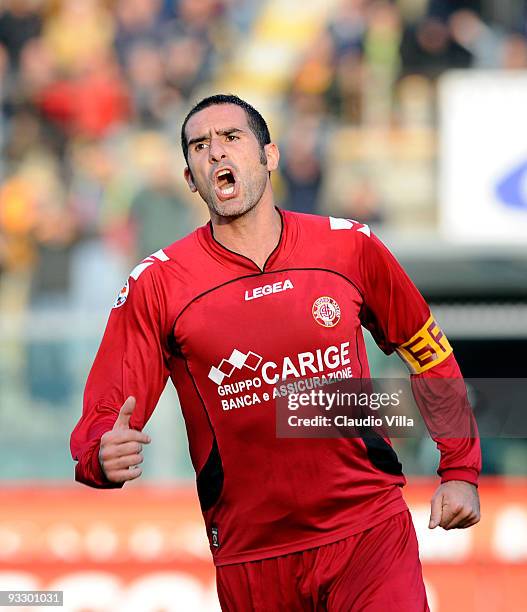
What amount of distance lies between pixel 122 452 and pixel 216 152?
111cm

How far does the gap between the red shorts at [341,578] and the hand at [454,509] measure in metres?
0.18

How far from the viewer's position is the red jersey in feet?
13.0

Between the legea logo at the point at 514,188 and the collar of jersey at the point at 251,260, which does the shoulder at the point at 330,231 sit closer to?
the collar of jersey at the point at 251,260

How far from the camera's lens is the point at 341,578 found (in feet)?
12.9

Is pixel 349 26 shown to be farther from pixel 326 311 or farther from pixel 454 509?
pixel 454 509

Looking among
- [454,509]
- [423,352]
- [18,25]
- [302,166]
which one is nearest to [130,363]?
[423,352]

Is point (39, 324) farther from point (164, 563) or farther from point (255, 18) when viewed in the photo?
point (255, 18)

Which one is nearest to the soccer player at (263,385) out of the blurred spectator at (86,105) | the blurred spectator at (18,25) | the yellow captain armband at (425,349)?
the yellow captain armband at (425,349)

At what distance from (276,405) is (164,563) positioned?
11.5ft

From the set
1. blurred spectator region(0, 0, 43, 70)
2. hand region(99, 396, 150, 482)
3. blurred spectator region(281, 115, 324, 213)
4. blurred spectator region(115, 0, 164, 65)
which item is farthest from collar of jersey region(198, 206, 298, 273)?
blurred spectator region(0, 0, 43, 70)

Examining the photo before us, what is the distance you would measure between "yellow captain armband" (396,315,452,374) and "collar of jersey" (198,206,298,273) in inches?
21.4

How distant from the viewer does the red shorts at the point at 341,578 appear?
3.88 m

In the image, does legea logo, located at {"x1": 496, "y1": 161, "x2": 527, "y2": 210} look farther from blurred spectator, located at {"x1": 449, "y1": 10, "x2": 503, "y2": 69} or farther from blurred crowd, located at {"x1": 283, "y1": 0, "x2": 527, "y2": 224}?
blurred spectator, located at {"x1": 449, "y1": 10, "x2": 503, "y2": 69}

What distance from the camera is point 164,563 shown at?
717 centimetres
